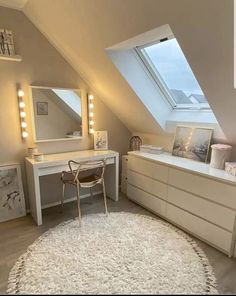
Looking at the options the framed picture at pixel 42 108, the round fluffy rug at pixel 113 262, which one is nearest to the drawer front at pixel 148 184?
the round fluffy rug at pixel 113 262

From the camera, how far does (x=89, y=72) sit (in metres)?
2.77

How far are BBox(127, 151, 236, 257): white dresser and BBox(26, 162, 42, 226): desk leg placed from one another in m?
Result: 1.27

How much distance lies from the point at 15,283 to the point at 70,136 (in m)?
1.80

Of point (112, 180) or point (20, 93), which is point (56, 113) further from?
point (112, 180)

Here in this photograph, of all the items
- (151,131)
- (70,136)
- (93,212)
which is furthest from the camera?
(151,131)

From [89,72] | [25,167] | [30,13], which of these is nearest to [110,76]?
[89,72]

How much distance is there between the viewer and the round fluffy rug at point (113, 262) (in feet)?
5.26

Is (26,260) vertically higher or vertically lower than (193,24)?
lower

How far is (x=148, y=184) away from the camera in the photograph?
2.74 metres

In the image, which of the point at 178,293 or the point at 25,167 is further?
the point at 25,167

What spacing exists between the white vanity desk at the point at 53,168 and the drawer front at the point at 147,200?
220 millimetres

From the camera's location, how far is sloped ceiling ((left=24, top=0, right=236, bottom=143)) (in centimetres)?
138

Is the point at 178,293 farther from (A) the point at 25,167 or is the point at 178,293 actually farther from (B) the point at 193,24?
(A) the point at 25,167

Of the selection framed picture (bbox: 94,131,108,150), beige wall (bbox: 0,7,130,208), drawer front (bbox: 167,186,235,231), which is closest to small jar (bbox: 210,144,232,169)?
drawer front (bbox: 167,186,235,231)
